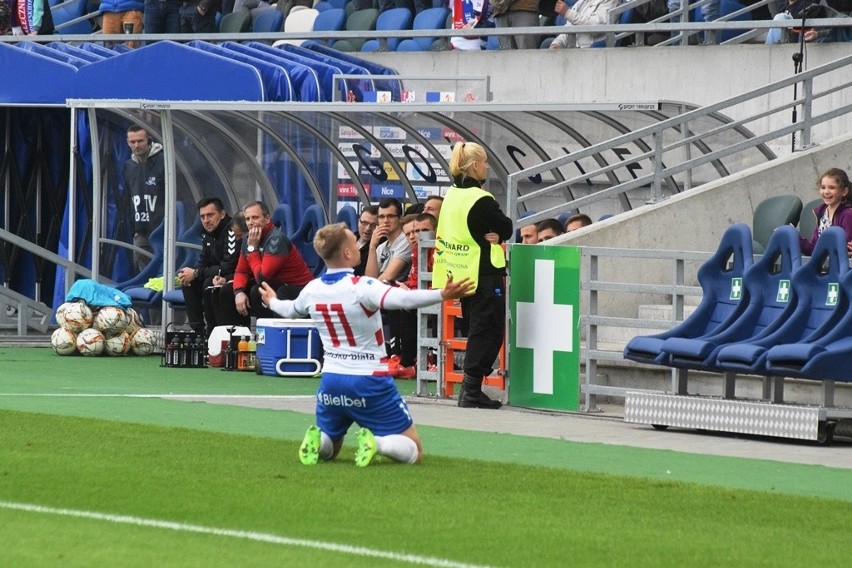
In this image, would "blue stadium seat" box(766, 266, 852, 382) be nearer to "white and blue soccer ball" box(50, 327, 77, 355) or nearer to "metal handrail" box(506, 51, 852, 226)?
"metal handrail" box(506, 51, 852, 226)

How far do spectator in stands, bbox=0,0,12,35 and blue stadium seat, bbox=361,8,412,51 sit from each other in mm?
5975

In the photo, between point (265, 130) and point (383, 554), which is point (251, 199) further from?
point (383, 554)

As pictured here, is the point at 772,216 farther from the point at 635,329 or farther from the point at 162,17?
the point at 162,17

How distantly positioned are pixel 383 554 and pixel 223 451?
375 centimetres

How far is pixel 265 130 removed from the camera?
21.7 m

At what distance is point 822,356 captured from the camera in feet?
41.1

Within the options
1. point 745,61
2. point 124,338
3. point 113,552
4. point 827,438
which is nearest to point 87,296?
point 124,338

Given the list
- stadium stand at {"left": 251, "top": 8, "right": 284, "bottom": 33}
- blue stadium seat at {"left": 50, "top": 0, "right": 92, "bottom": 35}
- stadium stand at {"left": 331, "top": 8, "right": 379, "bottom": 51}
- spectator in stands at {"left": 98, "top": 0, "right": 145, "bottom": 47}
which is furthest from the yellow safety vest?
blue stadium seat at {"left": 50, "top": 0, "right": 92, "bottom": 35}

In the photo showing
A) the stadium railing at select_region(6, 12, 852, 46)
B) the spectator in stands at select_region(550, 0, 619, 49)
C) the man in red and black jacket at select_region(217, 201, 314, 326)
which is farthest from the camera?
the spectator in stands at select_region(550, 0, 619, 49)

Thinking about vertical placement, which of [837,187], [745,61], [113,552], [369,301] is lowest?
[113,552]

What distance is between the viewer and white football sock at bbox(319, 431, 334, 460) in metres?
10.8

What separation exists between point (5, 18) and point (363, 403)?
68.2ft

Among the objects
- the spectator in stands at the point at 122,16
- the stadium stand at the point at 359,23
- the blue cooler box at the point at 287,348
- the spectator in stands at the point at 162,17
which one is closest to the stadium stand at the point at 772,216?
the blue cooler box at the point at 287,348

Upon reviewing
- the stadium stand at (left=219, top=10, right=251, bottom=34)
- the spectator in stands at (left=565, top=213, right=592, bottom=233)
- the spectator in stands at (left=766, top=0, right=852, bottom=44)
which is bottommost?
the spectator in stands at (left=565, top=213, right=592, bottom=233)
